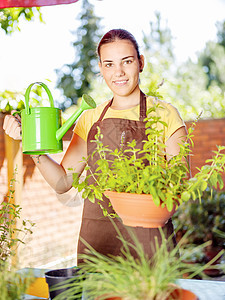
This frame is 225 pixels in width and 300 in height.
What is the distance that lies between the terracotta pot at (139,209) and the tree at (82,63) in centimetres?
1552

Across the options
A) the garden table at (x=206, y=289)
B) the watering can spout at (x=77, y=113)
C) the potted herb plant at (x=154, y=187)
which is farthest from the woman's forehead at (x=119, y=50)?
the garden table at (x=206, y=289)

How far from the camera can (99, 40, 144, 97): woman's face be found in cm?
166

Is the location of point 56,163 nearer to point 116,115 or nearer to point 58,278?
point 116,115

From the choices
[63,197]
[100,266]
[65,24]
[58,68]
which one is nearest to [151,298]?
[100,266]

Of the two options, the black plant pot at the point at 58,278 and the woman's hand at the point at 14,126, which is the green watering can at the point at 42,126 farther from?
the black plant pot at the point at 58,278

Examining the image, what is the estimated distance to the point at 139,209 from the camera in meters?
1.04

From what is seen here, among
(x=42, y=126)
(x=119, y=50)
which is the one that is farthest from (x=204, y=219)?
(x=42, y=126)

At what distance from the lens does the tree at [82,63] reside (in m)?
16.5

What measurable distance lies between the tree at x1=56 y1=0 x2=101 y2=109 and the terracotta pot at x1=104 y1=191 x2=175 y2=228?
15.5 meters

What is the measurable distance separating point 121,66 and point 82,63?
1537 cm

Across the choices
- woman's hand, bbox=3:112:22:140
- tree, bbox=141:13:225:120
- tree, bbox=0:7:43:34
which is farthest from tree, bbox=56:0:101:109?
woman's hand, bbox=3:112:22:140

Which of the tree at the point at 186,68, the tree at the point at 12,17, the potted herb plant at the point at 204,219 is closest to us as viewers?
the tree at the point at 12,17

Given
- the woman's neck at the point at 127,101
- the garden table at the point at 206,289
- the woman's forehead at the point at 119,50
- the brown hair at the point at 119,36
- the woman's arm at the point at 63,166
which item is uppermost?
the brown hair at the point at 119,36

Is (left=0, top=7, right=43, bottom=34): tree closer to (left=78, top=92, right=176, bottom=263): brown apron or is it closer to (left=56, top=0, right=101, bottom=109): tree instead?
(left=78, top=92, right=176, bottom=263): brown apron
